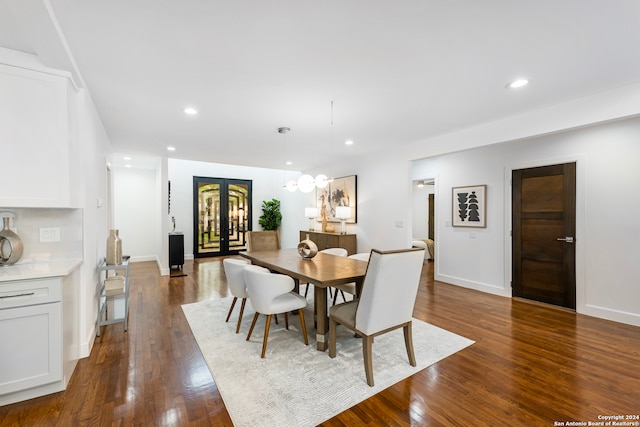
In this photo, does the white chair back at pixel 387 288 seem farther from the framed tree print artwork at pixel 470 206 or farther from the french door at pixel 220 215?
the french door at pixel 220 215

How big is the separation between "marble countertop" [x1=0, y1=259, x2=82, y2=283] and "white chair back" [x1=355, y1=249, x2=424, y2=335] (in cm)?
215

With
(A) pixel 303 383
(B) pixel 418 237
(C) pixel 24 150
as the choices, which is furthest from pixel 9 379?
(B) pixel 418 237

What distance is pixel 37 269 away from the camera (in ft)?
6.63

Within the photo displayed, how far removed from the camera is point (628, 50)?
1990 millimetres

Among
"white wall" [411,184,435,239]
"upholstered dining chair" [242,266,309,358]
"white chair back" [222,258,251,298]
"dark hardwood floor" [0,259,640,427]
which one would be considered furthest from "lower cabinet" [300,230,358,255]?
"white wall" [411,184,435,239]

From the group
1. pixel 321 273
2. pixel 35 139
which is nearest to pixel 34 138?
pixel 35 139

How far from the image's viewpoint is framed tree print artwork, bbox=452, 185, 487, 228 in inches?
181

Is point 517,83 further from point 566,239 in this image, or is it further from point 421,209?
point 421,209

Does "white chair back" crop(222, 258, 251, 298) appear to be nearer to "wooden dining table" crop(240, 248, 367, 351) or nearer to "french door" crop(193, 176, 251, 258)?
"wooden dining table" crop(240, 248, 367, 351)

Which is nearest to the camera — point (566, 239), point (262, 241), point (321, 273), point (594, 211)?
point (321, 273)

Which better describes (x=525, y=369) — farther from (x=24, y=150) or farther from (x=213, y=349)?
(x=24, y=150)

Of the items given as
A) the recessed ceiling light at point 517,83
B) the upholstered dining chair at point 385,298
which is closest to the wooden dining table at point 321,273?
the upholstered dining chair at point 385,298

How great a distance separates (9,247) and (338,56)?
2890mm

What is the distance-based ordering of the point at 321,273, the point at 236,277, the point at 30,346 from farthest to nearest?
the point at 236,277 → the point at 321,273 → the point at 30,346
